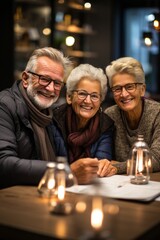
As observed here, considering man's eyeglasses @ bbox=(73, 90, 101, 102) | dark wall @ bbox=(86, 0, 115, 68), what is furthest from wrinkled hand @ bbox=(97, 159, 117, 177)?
dark wall @ bbox=(86, 0, 115, 68)

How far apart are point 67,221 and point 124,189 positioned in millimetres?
582

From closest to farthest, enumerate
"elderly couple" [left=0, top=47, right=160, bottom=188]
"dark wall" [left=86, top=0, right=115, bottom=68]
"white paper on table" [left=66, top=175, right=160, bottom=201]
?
1. "white paper on table" [left=66, top=175, right=160, bottom=201]
2. "elderly couple" [left=0, top=47, right=160, bottom=188]
3. "dark wall" [left=86, top=0, right=115, bottom=68]

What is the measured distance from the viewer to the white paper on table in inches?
83.0

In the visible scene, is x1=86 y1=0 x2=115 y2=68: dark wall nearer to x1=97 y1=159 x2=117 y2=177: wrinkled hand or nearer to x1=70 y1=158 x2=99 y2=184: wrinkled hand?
x1=97 y1=159 x2=117 y2=177: wrinkled hand

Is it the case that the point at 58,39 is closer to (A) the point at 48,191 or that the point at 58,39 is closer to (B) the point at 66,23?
(B) the point at 66,23

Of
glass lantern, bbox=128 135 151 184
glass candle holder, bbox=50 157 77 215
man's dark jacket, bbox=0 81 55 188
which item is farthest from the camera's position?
glass lantern, bbox=128 135 151 184

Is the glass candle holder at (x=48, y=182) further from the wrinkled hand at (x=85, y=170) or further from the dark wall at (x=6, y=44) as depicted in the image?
the dark wall at (x=6, y=44)

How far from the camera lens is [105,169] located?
2586 mm

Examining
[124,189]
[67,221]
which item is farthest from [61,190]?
[124,189]

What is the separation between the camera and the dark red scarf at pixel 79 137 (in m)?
2.93

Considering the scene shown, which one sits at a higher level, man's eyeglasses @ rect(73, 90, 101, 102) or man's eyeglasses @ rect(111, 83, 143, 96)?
man's eyeglasses @ rect(111, 83, 143, 96)

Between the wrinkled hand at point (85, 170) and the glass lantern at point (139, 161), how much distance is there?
0.77 feet

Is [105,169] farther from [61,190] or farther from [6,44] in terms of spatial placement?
[6,44]

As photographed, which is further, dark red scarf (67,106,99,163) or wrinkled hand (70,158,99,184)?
dark red scarf (67,106,99,163)
